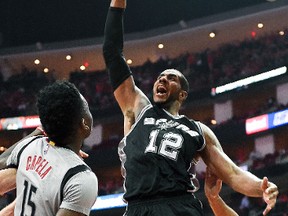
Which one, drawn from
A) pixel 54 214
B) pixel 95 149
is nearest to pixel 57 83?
pixel 54 214

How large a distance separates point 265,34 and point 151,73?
6305 mm

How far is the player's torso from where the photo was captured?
3289 millimetres

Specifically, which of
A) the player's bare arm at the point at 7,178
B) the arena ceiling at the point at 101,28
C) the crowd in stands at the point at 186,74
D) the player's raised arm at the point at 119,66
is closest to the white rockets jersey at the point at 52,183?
the player's bare arm at the point at 7,178

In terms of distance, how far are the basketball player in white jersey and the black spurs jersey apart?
1739mm

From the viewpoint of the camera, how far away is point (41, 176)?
3.36m

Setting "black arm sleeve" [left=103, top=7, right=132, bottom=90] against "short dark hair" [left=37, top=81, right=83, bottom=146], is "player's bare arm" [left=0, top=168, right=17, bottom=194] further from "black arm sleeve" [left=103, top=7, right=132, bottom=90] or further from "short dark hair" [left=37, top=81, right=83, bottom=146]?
"black arm sleeve" [left=103, top=7, right=132, bottom=90]

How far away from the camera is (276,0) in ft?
98.1

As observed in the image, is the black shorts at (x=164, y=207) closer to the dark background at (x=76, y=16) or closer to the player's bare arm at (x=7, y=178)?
the player's bare arm at (x=7, y=178)

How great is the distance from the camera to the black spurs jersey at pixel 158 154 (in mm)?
5172

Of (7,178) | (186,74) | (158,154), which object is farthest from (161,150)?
(186,74)

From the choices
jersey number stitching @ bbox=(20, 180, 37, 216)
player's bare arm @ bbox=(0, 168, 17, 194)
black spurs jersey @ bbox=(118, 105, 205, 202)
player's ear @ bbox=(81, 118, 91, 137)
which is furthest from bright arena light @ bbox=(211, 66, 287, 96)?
jersey number stitching @ bbox=(20, 180, 37, 216)

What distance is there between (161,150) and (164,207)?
1.68ft

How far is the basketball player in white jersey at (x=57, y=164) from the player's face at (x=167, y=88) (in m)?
2.33

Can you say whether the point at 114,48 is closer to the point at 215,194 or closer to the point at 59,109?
the point at 215,194
